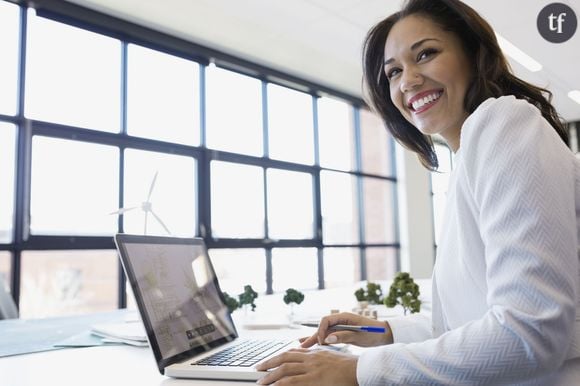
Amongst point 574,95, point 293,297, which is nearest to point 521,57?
point 574,95

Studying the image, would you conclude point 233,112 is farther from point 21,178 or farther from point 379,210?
point 379,210

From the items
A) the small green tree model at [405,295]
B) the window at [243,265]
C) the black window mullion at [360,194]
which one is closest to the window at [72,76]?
the window at [243,265]

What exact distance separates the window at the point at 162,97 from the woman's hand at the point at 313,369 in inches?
150

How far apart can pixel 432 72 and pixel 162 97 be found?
387 cm

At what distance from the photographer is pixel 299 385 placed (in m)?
0.74

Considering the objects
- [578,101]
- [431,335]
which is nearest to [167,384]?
[431,335]

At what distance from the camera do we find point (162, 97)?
15.1ft

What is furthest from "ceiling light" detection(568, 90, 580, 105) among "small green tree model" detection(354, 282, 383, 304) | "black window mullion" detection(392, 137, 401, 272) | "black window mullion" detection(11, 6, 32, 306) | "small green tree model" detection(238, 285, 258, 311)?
"small green tree model" detection(238, 285, 258, 311)

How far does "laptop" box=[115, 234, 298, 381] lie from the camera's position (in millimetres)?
909

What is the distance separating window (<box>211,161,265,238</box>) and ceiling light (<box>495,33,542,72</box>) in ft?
8.59

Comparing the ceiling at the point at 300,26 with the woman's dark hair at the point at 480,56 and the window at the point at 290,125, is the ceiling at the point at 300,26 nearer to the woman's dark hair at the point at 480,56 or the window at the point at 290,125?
the window at the point at 290,125

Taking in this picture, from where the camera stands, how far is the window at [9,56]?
3.68m

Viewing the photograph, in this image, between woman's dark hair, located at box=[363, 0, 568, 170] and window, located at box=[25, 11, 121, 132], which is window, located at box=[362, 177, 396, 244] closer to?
window, located at box=[25, 11, 121, 132]

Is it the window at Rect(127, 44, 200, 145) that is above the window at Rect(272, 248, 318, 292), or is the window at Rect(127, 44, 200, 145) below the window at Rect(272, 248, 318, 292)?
above
